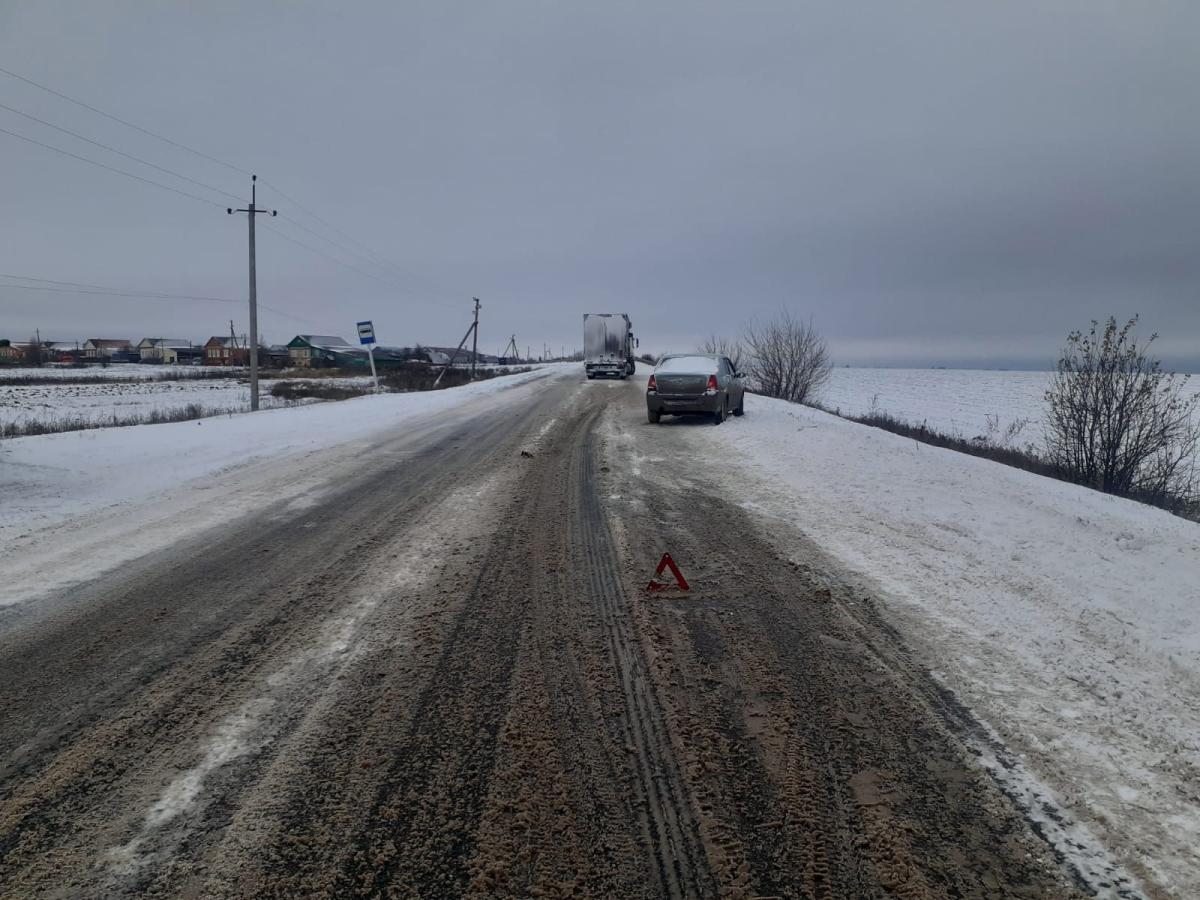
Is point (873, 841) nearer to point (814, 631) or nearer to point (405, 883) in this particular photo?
point (405, 883)

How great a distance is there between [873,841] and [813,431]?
11645mm

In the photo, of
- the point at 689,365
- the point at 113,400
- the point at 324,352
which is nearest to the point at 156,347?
the point at 324,352

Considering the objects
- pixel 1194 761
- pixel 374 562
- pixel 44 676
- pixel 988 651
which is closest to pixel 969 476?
pixel 988 651

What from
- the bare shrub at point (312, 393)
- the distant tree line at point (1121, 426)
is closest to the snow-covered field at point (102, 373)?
the bare shrub at point (312, 393)

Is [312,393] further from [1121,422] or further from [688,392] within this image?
[1121,422]

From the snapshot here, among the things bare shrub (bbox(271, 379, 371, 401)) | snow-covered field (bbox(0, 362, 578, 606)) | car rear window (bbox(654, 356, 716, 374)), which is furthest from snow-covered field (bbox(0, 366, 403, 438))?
car rear window (bbox(654, 356, 716, 374))

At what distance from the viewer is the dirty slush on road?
7.48 ft

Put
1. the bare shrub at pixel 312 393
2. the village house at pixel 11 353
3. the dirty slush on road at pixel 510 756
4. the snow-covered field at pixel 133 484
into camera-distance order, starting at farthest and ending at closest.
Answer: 1. the village house at pixel 11 353
2. the bare shrub at pixel 312 393
3. the snow-covered field at pixel 133 484
4. the dirty slush on road at pixel 510 756

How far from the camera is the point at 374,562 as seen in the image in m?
5.53

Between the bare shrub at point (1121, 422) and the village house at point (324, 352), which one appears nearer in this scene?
the bare shrub at point (1121, 422)

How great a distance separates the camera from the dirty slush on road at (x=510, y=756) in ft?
7.48

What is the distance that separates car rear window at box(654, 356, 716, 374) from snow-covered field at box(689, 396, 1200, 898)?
6.71 meters

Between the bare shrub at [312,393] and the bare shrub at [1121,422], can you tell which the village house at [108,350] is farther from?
the bare shrub at [1121,422]

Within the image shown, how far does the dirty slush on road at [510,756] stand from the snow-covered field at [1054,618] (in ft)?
1.06
